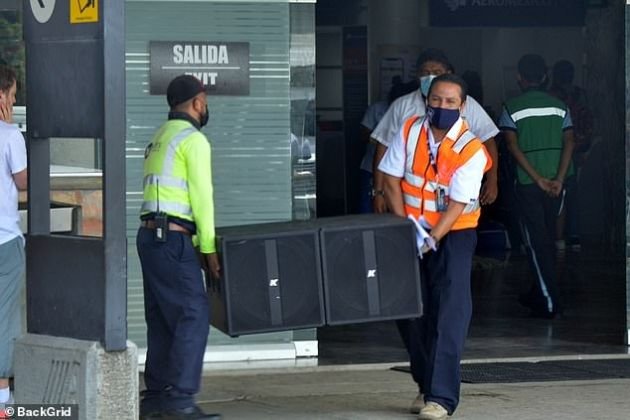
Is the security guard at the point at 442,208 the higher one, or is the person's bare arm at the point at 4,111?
the person's bare arm at the point at 4,111

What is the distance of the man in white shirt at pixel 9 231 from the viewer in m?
7.78

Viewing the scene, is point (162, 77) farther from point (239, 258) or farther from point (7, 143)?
point (239, 258)

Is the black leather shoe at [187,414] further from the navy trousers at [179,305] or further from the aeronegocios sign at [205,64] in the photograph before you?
the aeronegocios sign at [205,64]

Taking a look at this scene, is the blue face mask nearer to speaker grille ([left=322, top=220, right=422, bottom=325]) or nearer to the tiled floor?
speaker grille ([left=322, top=220, right=422, bottom=325])

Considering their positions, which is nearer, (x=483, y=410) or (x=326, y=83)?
(x=483, y=410)

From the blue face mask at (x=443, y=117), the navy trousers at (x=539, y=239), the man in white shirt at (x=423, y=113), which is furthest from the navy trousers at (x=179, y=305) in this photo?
the navy trousers at (x=539, y=239)

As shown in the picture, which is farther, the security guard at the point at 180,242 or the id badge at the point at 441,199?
the id badge at the point at 441,199

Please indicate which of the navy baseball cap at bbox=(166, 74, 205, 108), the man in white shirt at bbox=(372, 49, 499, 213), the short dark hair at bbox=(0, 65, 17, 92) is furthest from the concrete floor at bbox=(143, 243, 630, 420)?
the short dark hair at bbox=(0, 65, 17, 92)

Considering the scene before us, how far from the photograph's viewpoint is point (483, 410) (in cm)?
811

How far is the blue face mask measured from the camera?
7699 mm

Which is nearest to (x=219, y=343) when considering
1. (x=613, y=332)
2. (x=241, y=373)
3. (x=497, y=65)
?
(x=241, y=373)

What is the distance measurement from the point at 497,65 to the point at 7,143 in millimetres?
12171

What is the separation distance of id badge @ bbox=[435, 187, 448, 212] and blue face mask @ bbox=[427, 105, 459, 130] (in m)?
0.33

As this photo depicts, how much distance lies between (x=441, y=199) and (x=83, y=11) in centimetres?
216
